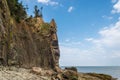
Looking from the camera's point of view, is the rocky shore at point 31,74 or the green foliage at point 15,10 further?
the green foliage at point 15,10

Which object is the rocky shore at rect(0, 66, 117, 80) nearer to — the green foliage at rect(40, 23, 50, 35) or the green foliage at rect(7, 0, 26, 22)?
the green foliage at rect(7, 0, 26, 22)

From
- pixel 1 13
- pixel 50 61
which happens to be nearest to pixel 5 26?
pixel 1 13

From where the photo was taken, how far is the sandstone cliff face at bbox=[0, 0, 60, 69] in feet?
157

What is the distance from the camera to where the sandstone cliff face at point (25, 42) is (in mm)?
47800

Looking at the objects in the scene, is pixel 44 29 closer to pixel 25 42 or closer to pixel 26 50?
pixel 25 42

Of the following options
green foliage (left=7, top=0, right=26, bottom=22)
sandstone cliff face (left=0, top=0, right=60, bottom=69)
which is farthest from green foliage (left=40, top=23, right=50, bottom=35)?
green foliage (left=7, top=0, right=26, bottom=22)

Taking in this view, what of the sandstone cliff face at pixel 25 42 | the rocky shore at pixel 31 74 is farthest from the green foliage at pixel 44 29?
the rocky shore at pixel 31 74

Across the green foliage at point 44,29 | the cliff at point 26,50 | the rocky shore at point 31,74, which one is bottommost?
the rocky shore at point 31,74

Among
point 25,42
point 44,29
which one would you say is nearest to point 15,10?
point 25,42

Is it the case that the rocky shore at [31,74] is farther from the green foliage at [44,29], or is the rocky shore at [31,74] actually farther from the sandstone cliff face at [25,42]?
the green foliage at [44,29]

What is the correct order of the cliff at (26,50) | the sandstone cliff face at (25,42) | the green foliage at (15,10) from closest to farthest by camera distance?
the cliff at (26,50), the sandstone cliff face at (25,42), the green foliage at (15,10)

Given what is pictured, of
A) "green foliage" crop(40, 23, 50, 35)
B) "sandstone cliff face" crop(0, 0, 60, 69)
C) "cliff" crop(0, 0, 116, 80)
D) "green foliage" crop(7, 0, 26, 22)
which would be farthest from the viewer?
"green foliage" crop(40, 23, 50, 35)

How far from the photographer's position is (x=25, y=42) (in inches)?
2434

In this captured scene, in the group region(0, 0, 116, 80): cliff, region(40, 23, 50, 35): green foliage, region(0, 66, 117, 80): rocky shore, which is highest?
region(40, 23, 50, 35): green foliage
